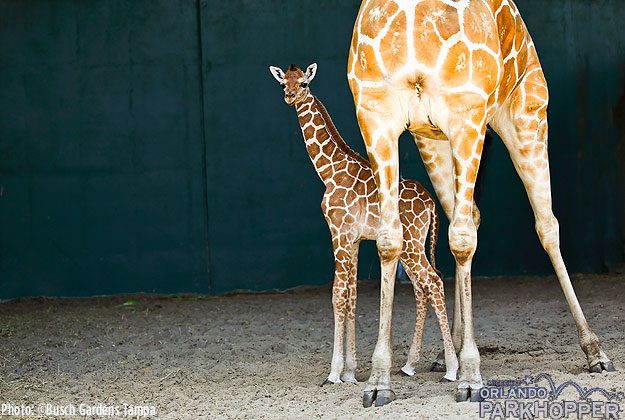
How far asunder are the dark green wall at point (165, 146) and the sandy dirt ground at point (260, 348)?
0.43 m

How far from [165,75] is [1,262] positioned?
2685 millimetres

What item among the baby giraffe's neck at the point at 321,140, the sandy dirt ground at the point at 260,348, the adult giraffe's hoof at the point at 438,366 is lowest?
the sandy dirt ground at the point at 260,348

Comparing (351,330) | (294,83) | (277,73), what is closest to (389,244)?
(351,330)

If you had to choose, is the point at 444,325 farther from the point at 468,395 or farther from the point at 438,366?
the point at 468,395

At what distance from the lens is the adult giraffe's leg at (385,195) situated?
389 cm

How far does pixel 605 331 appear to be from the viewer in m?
5.64

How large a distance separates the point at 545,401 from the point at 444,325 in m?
0.99

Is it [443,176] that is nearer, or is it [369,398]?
[369,398]

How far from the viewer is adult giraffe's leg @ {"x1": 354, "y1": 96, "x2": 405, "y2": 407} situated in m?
3.89

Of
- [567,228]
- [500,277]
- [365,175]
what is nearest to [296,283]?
[500,277]

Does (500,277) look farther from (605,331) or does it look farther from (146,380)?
(146,380)

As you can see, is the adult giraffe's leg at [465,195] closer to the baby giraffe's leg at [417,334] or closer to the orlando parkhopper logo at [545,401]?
the orlando parkhopper logo at [545,401]

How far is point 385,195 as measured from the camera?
12.9ft

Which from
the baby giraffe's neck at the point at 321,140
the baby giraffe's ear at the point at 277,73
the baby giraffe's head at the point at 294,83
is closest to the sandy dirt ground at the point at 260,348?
the baby giraffe's neck at the point at 321,140
